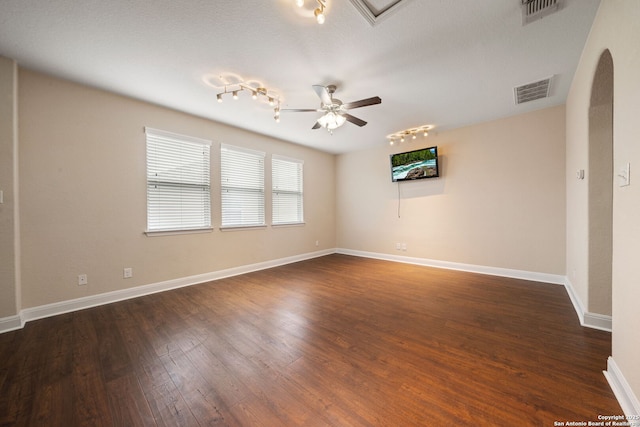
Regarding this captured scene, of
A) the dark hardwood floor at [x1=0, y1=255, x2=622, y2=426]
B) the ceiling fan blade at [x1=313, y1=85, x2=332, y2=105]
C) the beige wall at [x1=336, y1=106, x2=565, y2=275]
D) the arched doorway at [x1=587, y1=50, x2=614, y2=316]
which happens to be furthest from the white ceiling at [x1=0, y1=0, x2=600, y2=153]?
the dark hardwood floor at [x1=0, y1=255, x2=622, y2=426]

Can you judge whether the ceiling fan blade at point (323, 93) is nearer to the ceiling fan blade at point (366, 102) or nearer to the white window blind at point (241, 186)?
the ceiling fan blade at point (366, 102)

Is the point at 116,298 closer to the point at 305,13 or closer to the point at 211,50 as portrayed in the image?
the point at 211,50

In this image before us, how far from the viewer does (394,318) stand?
2.53 metres

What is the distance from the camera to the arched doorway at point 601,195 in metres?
2.15

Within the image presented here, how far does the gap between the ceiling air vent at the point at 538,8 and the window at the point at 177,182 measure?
4.25 metres

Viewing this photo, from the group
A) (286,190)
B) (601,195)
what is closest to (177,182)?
(286,190)

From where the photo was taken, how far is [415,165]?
4.92 metres

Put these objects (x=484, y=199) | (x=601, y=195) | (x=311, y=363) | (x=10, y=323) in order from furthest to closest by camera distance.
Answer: (x=484, y=199) → (x=10, y=323) → (x=601, y=195) → (x=311, y=363)

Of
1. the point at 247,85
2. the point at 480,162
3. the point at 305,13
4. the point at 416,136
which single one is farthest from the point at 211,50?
the point at 480,162

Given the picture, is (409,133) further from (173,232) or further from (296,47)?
(173,232)

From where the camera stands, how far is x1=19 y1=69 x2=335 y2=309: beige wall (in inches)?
103

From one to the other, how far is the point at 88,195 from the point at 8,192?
0.63 m

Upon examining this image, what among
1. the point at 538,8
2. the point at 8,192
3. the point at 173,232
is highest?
the point at 538,8

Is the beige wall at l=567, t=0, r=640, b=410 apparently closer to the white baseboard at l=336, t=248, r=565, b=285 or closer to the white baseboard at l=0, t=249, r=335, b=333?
the white baseboard at l=336, t=248, r=565, b=285
